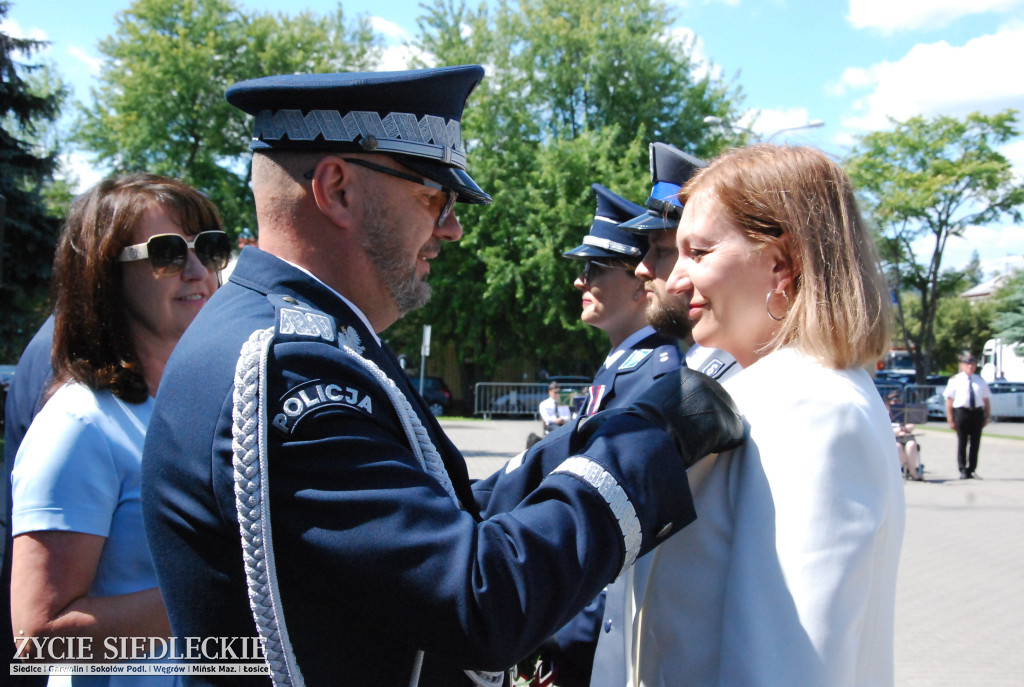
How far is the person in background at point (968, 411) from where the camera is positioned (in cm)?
1378

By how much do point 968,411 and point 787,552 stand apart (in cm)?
1408

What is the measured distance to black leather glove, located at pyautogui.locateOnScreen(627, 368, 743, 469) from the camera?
146 cm

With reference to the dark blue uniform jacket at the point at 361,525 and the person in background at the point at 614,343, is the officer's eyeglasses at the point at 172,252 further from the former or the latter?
the person in background at the point at 614,343

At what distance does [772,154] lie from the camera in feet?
5.82

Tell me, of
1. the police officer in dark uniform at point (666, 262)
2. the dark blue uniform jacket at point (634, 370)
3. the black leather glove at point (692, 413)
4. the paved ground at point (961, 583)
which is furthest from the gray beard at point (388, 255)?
the paved ground at point (961, 583)

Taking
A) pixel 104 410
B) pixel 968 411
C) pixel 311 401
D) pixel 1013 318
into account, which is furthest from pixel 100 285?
pixel 1013 318

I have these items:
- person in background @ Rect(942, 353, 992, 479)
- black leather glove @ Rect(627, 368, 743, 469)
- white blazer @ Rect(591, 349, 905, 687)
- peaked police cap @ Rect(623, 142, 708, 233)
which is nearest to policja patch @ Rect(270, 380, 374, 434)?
black leather glove @ Rect(627, 368, 743, 469)

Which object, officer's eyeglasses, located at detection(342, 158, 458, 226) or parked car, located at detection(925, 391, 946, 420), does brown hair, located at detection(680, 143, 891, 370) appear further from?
parked car, located at detection(925, 391, 946, 420)

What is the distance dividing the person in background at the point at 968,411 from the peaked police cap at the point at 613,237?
1170 centimetres

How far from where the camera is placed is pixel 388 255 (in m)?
1.69

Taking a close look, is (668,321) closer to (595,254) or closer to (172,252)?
(595,254)

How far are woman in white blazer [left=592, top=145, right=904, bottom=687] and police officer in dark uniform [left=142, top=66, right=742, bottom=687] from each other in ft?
0.43

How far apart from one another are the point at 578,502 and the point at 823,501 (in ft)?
1.49

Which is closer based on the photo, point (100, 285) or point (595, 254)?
point (100, 285)
